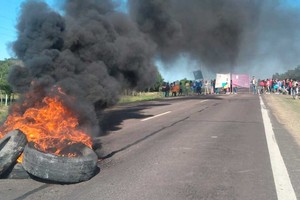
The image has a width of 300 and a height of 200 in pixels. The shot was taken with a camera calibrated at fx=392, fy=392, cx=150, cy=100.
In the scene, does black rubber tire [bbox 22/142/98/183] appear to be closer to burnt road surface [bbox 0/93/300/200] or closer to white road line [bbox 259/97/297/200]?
burnt road surface [bbox 0/93/300/200]

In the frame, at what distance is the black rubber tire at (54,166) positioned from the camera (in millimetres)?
5652

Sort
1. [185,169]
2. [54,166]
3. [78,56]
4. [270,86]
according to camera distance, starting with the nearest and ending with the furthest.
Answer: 1. [54,166]
2. [185,169]
3. [78,56]
4. [270,86]

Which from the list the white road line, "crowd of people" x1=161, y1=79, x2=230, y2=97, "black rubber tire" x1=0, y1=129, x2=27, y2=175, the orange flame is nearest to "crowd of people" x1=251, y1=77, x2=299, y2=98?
"crowd of people" x1=161, y1=79, x2=230, y2=97

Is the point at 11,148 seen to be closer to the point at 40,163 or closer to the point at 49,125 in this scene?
the point at 40,163

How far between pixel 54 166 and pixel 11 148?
32.2 inches

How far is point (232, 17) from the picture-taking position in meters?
29.5

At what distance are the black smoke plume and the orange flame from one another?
0.26m

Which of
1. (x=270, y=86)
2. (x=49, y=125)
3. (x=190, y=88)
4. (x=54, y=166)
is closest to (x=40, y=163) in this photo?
(x=54, y=166)

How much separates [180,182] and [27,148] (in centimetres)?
235

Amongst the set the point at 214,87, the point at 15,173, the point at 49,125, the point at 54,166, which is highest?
the point at 214,87

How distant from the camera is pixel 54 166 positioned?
566 cm

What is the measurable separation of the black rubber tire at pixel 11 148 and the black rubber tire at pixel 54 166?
21cm

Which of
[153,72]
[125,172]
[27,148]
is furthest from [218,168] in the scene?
[153,72]

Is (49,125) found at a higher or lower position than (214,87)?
lower
